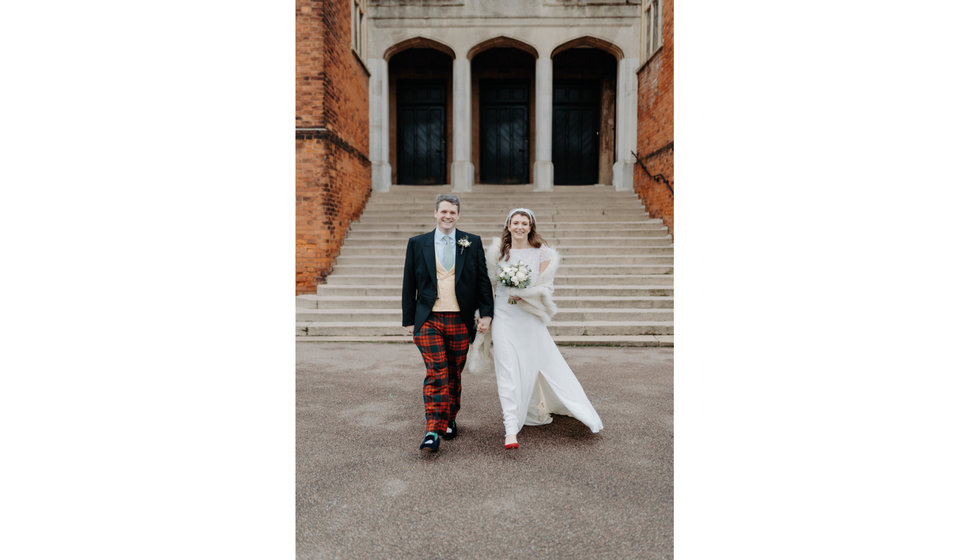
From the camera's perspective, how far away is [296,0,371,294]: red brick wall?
873cm

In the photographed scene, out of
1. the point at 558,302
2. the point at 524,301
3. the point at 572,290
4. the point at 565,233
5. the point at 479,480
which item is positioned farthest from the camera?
the point at 565,233

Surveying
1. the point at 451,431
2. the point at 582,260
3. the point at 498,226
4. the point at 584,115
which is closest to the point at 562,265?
the point at 582,260

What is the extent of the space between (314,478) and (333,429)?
850 mm

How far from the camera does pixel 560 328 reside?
760 cm

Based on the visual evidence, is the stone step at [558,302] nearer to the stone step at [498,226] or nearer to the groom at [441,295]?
the stone step at [498,226]

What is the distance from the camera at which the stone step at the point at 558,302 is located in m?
8.28

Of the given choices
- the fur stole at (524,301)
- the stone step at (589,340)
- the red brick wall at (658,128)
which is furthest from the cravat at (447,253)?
the red brick wall at (658,128)

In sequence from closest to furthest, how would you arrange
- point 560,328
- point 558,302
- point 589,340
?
1. point 589,340
2. point 560,328
3. point 558,302

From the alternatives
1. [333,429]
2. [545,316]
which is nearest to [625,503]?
[545,316]

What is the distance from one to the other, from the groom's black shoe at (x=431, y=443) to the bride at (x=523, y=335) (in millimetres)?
457

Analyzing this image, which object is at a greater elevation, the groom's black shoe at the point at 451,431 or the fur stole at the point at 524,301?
the fur stole at the point at 524,301

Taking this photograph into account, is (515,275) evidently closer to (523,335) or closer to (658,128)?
(523,335)

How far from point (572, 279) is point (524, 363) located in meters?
5.21

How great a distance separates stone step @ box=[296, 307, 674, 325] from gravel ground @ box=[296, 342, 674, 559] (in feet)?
9.23
